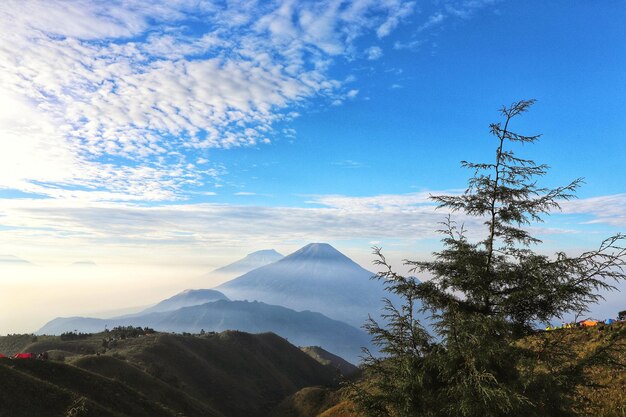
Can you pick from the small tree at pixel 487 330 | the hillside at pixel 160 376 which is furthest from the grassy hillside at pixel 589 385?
the hillside at pixel 160 376

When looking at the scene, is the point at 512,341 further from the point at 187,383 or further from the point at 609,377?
the point at 187,383

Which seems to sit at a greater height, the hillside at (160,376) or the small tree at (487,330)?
the small tree at (487,330)

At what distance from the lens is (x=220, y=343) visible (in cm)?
7856

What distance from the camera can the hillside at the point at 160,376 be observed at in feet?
87.8

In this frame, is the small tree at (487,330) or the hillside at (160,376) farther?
the hillside at (160,376)

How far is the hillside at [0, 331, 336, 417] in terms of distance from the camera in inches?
1053

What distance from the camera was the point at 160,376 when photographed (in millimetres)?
52844

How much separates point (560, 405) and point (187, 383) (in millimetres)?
57127

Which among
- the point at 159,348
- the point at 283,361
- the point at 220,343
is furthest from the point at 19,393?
the point at 283,361

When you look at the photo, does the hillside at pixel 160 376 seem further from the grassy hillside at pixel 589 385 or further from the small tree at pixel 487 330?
the small tree at pixel 487 330

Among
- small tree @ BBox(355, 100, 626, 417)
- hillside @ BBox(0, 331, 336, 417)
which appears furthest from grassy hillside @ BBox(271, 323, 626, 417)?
hillside @ BBox(0, 331, 336, 417)

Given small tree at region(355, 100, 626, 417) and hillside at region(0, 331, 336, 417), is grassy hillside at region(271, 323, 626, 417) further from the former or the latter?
hillside at region(0, 331, 336, 417)

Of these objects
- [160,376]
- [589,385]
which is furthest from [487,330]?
[160,376]

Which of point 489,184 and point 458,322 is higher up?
point 489,184
